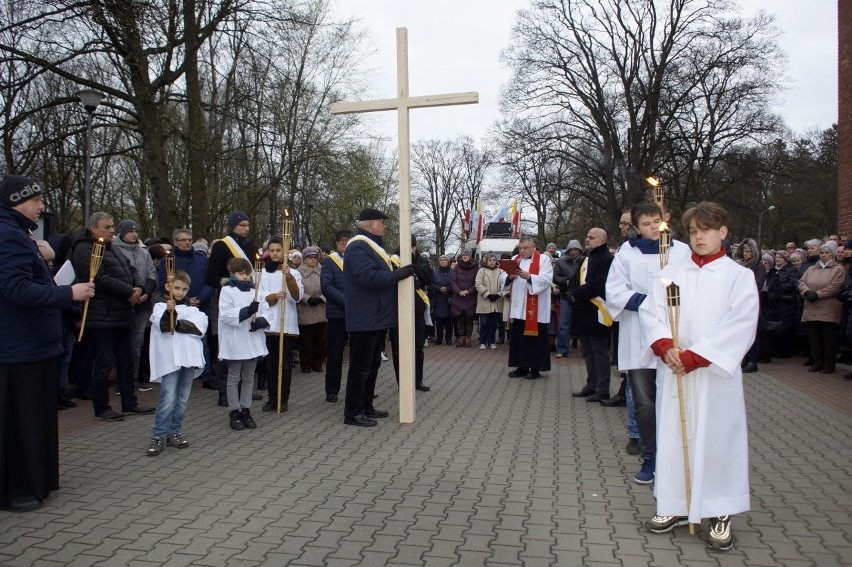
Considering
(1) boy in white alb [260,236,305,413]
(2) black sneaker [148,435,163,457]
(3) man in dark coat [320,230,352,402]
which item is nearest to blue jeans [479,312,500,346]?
(3) man in dark coat [320,230,352,402]

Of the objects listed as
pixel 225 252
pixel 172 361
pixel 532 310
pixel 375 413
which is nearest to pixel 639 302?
pixel 375 413

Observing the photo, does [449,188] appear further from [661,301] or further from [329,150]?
[661,301]

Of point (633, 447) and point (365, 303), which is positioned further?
point (365, 303)

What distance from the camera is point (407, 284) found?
24.8ft

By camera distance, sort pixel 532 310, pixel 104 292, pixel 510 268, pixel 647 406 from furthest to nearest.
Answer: pixel 532 310 < pixel 510 268 < pixel 104 292 < pixel 647 406

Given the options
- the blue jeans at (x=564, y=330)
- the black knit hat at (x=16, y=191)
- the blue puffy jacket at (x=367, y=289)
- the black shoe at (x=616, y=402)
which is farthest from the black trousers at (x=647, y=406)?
the blue jeans at (x=564, y=330)

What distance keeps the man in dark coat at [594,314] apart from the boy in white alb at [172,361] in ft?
13.7

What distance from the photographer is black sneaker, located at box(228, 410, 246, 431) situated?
7.37m

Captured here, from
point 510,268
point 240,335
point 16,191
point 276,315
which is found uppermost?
point 16,191

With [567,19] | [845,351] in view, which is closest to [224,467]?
[845,351]

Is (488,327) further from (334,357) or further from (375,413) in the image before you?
(375,413)

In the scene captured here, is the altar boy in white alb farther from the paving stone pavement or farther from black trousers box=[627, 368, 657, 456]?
black trousers box=[627, 368, 657, 456]

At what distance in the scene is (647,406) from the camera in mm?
5605

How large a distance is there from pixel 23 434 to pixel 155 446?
145cm
